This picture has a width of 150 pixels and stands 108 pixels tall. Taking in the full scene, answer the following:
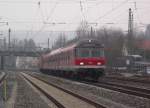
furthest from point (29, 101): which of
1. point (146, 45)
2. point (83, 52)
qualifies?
point (146, 45)

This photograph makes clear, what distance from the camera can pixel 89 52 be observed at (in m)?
38.0

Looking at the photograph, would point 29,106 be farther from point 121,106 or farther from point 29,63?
point 29,63

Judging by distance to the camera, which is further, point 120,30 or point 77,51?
point 120,30

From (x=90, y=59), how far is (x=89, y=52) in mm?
1011

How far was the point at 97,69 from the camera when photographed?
36.6 meters

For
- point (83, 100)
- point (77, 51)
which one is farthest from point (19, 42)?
point (83, 100)

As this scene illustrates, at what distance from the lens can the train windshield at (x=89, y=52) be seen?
37.8m

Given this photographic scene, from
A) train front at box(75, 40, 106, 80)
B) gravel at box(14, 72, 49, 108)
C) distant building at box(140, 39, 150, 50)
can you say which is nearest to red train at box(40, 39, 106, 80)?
train front at box(75, 40, 106, 80)

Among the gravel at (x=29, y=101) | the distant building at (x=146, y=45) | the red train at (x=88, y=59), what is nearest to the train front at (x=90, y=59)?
the red train at (x=88, y=59)

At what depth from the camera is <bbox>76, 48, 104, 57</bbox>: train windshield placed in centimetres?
3781

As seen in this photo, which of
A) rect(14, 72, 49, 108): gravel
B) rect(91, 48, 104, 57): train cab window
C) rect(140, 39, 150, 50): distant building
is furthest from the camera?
rect(140, 39, 150, 50): distant building

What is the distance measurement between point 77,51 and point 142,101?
19.9m

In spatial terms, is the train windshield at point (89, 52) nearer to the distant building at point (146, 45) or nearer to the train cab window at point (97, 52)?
the train cab window at point (97, 52)

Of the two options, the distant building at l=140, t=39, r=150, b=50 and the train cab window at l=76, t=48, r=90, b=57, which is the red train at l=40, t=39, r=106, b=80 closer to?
the train cab window at l=76, t=48, r=90, b=57
